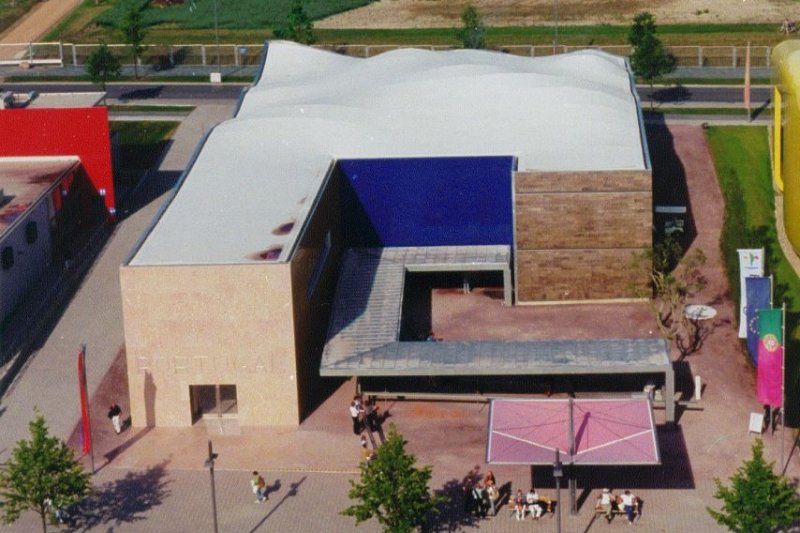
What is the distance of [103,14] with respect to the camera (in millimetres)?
121250

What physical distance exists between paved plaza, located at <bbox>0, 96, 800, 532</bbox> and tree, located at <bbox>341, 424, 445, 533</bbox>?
2.70 m

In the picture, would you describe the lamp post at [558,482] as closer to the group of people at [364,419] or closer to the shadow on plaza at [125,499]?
the group of people at [364,419]

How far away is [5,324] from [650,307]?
2625 centimetres

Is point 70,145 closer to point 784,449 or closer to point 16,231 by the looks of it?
point 16,231

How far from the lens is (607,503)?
46938 millimetres

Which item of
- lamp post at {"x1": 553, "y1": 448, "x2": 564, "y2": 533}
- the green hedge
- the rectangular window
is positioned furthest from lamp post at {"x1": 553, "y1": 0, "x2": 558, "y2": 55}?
lamp post at {"x1": 553, "y1": 448, "x2": 564, "y2": 533}

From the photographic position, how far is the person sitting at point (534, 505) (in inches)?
1857

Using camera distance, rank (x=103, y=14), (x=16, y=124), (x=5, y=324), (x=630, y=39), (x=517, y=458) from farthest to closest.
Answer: (x=103, y=14), (x=630, y=39), (x=16, y=124), (x=5, y=324), (x=517, y=458)

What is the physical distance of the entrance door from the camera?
54.4 metres

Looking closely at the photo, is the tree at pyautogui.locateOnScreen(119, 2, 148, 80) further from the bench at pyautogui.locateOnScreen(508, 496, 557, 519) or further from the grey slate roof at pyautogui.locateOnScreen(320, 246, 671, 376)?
the bench at pyautogui.locateOnScreen(508, 496, 557, 519)

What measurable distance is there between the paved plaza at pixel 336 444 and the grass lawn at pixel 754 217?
5.13 feet

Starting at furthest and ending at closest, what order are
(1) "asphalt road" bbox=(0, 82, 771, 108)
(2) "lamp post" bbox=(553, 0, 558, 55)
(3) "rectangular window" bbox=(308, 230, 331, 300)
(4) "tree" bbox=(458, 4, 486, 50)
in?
(2) "lamp post" bbox=(553, 0, 558, 55) → (4) "tree" bbox=(458, 4, 486, 50) → (1) "asphalt road" bbox=(0, 82, 771, 108) → (3) "rectangular window" bbox=(308, 230, 331, 300)

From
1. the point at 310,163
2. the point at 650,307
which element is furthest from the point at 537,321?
the point at 310,163

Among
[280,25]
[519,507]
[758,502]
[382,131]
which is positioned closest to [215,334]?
[519,507]
